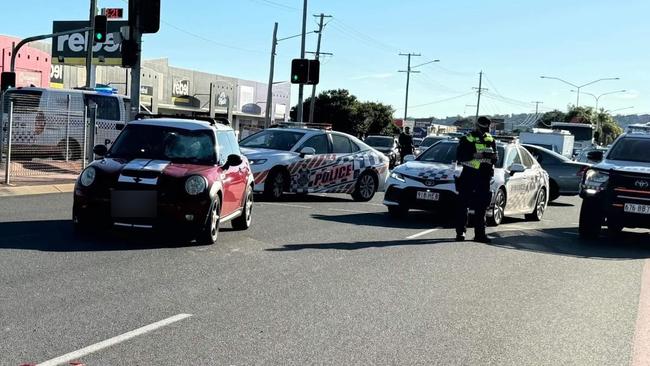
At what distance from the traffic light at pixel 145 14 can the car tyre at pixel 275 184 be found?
3.88 metres

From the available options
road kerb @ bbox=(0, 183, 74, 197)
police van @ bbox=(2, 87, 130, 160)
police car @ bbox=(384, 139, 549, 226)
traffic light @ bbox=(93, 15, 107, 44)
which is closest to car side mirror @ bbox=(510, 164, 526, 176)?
police car @ bbox=(384, 139, 549, 226)

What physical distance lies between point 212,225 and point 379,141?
84.7 feet

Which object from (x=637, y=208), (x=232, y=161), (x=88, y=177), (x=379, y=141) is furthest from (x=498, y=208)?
(x=379, y=141)

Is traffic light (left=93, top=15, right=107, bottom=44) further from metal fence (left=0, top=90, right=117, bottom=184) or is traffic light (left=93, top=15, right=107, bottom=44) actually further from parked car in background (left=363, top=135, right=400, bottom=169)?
parked car in background (left=363, top=135, right=400, bottom=169)

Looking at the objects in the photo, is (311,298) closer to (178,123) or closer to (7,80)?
(178,123)

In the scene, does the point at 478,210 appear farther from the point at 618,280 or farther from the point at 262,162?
the point at 262,162

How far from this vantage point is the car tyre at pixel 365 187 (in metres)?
16.6

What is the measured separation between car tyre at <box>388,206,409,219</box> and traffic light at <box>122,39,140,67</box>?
6429 mm

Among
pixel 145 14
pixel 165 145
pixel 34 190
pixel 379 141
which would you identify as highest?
pixel 145 14

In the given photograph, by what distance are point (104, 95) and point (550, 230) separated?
1234cm

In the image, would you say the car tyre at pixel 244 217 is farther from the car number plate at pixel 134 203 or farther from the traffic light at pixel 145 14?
the traffic light at pixel 145 14

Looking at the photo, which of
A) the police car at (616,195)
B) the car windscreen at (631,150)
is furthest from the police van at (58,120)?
Result: the car windscreen at (631,150)

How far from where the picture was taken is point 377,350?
515 cm

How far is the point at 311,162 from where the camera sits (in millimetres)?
15352
